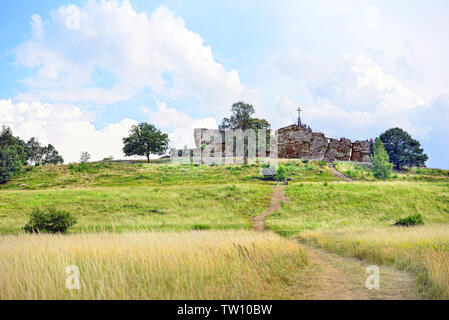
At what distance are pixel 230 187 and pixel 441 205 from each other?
23.2 meters

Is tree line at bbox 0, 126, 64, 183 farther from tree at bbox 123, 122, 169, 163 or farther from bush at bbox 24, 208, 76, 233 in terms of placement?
bush at bbox 24, 208, 76, 233

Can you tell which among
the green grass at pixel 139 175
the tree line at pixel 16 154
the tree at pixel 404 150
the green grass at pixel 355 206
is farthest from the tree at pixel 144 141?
the tree at pixel 404 150

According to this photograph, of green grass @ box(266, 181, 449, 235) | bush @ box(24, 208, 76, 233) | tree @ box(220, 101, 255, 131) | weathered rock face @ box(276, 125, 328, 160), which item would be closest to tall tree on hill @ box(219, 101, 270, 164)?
tree @ box(220, 101, 255, 131)

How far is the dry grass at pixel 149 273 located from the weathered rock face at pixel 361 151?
86.6 m

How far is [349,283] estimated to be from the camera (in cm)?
741

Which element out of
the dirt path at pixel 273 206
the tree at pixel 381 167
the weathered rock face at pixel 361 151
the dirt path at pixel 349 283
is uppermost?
the weathered rock face at pixel 361 151

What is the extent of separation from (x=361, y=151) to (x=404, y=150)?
10715 mm

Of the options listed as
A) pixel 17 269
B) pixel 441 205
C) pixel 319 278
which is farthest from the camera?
pixel 441 205

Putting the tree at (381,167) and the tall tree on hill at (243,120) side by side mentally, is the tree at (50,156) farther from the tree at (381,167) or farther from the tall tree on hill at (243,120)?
the tree at (381,167)

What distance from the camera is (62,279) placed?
5.70 metres

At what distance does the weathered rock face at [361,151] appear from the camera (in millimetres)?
86688

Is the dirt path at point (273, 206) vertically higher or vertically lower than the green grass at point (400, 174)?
lower
